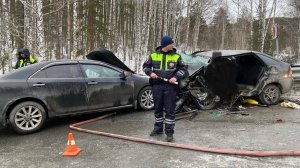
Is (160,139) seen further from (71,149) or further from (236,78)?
(236,78)

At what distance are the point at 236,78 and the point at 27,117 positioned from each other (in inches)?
205

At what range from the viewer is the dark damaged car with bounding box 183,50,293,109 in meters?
7.48

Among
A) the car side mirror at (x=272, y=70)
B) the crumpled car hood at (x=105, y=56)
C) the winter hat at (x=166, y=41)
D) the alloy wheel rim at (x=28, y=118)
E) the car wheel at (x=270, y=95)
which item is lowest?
the alloy wheel rim at (x=28, y=118)

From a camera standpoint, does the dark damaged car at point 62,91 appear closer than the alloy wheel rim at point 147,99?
Yes

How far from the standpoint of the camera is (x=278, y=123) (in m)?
6.77

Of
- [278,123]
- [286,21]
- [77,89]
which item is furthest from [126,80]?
[286,21]

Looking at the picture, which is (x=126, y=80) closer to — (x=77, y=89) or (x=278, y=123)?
(x=77, y=89)

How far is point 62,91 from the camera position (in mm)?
6457

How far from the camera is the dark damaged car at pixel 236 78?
294 inches

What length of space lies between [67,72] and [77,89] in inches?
17.0

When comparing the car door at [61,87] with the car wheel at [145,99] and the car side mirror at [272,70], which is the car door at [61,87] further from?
the car side mirror at [272,70]

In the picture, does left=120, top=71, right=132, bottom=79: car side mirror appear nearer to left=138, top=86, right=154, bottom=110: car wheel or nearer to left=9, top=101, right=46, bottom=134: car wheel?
left=138, top=86, right=154, bottom=110: car wheel

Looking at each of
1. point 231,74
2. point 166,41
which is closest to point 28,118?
point 166,41

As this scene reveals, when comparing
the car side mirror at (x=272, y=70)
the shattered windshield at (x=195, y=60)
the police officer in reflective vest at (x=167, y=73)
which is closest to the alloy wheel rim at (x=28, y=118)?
the police officer in reflective vest at (x=167, y=73)
